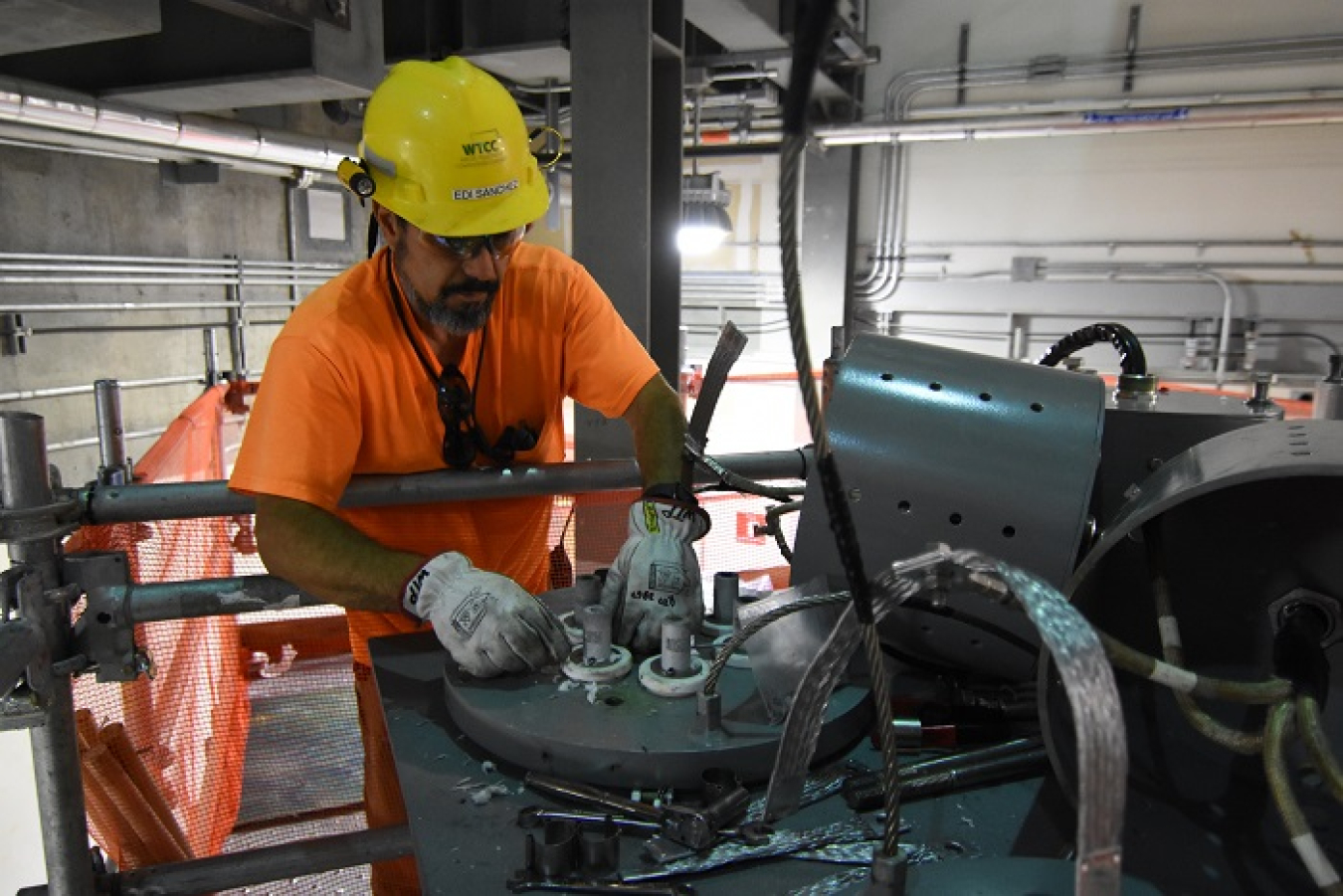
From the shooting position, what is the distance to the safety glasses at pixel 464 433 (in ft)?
4.91

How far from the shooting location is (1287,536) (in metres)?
0.87

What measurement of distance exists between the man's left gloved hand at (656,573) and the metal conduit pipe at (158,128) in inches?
130

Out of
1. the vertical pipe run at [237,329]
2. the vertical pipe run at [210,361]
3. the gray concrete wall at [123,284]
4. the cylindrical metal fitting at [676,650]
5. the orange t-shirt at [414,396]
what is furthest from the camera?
the vertical pipe run at [237,329]

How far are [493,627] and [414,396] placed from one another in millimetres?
629

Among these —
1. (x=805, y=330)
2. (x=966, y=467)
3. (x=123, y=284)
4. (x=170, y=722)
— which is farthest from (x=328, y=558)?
(x=123, y=284)

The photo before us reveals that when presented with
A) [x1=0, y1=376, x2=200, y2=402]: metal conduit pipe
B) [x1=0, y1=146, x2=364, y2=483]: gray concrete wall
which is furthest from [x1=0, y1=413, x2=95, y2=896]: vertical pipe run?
[x1=0, y1=376, x2=200, y2=402]: metal conduit pipe

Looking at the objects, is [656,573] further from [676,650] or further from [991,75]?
[991,75]

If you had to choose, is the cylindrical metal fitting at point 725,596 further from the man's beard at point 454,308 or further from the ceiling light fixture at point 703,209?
the ceiling light fixture at point 703,209

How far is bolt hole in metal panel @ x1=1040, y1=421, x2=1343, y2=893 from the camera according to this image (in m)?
0.78

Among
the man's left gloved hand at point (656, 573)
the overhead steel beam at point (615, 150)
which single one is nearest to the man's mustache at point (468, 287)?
the man's left gloved hand at point (656, 573)

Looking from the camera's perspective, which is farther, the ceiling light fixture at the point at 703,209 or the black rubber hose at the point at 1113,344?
the ceiling light fixture at the point at 703,209

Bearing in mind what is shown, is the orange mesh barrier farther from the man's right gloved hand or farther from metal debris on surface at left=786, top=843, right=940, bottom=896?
metal debris on surface at left=786, top=843, right=940, bottom=896

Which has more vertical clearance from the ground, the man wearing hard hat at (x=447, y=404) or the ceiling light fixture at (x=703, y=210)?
the ceiling light fixture at (x=703, y=210)

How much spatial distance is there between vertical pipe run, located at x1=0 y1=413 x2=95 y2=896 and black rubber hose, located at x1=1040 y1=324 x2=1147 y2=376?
4.70 feet
